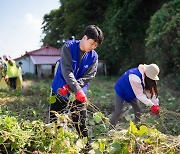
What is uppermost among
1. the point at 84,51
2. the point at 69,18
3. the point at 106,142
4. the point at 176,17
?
the point at 69,18

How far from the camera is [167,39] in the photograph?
11.6 metres

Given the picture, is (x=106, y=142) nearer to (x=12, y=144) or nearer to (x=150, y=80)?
(x=12, y=144)

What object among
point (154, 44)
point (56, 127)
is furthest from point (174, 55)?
point (56, 127)

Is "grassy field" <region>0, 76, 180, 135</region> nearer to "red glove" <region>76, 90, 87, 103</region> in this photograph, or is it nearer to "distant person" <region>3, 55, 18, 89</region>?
"distant person" <region>3, 55, 18, 89</region>

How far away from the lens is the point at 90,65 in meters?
3.77

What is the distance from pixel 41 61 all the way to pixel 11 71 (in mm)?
11964

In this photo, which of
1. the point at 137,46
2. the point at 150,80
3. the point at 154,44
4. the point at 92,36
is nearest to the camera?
the point at 92,36

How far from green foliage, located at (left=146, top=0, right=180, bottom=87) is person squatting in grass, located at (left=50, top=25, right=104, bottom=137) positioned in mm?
7930

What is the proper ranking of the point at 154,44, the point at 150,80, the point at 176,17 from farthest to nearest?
the point at 154,44, the point at 176,17, the point at 150,80

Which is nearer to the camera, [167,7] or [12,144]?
[12,144]

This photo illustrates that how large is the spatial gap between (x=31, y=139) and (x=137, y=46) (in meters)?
16.0

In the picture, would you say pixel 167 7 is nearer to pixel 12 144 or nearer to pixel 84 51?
pixel 84 51

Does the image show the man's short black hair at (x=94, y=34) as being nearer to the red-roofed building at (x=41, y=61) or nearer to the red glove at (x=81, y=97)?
the red glove at (x=81, y=97)

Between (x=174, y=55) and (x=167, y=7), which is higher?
(x=167, y=7)
